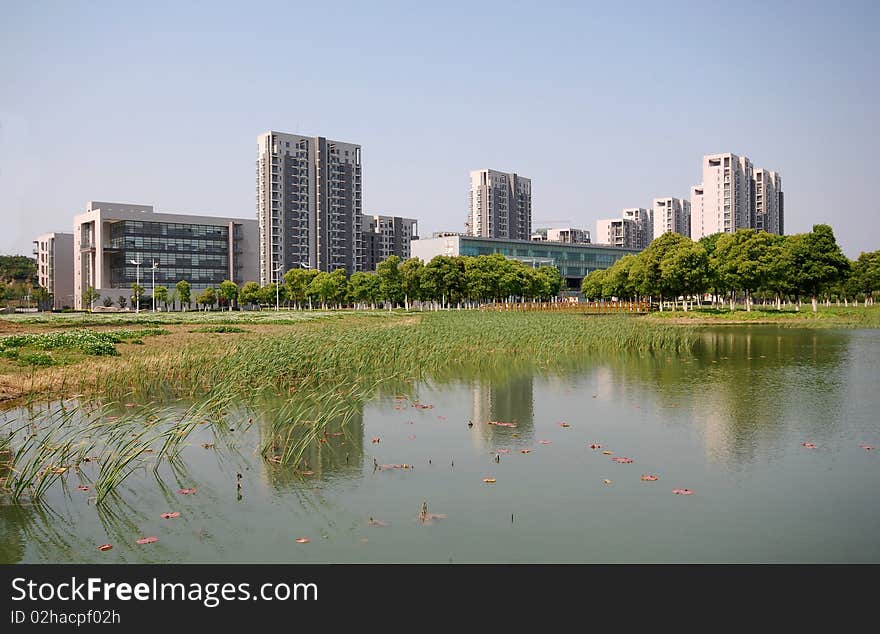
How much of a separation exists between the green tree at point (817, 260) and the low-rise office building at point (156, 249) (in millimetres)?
86499

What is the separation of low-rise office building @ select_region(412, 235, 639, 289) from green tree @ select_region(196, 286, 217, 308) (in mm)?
34406

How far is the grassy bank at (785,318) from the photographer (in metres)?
41.3

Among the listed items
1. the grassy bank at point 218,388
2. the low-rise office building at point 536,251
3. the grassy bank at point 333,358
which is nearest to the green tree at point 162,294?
the low-rise office building at point 536,251

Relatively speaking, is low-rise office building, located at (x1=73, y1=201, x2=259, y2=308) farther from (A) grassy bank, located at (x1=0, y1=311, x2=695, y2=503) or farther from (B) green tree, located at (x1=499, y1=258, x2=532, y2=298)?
(A) grassy bank, located at (x1=0, y1=311, x2=695, y2=503)

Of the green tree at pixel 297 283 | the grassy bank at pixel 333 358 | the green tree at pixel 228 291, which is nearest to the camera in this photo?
the grassy bank at pixel 333 358

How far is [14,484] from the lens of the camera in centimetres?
758

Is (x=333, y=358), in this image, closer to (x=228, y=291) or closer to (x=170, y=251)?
(x=228, y=291)

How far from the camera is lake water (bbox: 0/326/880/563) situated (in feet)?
18.9

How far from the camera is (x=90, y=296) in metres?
96.9

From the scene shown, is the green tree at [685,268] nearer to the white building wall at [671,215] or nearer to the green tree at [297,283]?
the green tree at [297,283]

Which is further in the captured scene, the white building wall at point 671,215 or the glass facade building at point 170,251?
the white building wall at point 671,215

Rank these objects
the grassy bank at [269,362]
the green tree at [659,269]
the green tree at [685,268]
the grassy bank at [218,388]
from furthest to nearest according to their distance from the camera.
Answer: the green tree at [659,269]
the green tree at [685,268]
the grassy bank at [269,362]
the grassy bank at [218,388]
